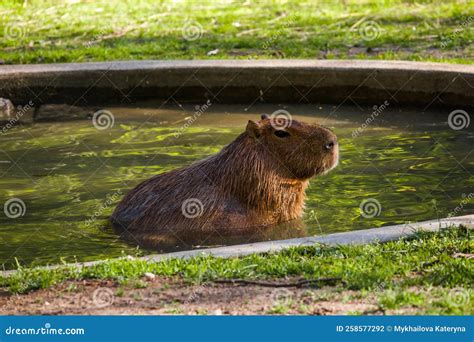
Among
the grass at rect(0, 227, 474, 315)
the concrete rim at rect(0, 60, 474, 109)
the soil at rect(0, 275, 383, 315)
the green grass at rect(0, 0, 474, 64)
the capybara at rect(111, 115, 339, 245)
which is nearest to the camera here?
the soil at rect(0, 275, 383, 315)

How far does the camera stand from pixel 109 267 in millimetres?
6512

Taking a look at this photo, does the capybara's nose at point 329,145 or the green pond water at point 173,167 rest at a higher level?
the capybara's nose at point 329,145

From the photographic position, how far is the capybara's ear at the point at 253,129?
8188 mm

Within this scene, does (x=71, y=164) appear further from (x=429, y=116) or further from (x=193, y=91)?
(x=429, y=116)

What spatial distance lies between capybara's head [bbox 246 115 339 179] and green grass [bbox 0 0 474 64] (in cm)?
524

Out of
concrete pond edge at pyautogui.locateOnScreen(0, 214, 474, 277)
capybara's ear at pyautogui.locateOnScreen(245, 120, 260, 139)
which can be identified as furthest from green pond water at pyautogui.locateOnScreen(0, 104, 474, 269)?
concrete pond edge at pyautogui.locateOnScreen(0, 214, 474, 277)

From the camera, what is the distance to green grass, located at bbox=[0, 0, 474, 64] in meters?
14.8

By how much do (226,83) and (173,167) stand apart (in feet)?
9.41

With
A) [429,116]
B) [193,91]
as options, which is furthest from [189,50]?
[429,116]

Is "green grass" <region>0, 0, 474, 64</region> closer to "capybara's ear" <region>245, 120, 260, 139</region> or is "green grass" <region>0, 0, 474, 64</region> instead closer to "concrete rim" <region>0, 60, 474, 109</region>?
"concrete rim" <region>0, 60, 474, 109</region>

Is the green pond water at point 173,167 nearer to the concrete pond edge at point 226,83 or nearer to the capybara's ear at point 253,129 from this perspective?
the concrete pond edge at point 226,83

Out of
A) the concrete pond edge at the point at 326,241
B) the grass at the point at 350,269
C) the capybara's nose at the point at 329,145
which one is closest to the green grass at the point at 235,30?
the capybara's nose at the point at 329,145

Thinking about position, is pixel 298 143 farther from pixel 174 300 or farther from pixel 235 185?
pixel 174 300

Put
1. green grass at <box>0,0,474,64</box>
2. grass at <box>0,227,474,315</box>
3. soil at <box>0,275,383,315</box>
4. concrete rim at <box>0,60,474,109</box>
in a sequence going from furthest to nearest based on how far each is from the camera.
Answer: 1. green grass at <box>0,0,474,64</box>
2. concrete rim at <box>0,60,474,109</box>
3. grass at <box>0,227,474,315</box>
4. soil at <box>0,275,383,315</box>
